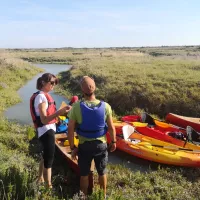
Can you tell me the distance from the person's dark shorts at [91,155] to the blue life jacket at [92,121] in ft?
0.45

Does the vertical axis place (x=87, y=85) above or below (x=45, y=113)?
above

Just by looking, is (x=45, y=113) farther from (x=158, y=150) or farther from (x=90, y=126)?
(x=158, y=150)

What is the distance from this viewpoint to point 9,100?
47.5ft

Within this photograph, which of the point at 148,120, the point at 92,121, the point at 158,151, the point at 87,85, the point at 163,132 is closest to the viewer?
the point at 87,85

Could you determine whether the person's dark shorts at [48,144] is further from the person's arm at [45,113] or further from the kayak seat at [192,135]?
the kayak seat at [192,135]

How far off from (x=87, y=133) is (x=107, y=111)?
45 centimetres

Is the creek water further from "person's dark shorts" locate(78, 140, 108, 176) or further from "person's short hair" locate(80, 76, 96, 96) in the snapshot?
"person's short hair" locate(80, 76, 96, 96)

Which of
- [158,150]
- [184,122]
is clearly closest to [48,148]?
[158,150]

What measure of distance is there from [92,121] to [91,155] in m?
0.54

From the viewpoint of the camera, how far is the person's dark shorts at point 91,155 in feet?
13.8

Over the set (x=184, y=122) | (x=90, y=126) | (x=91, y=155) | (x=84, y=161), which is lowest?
(x=184, y=122)

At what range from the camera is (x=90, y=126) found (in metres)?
4.12

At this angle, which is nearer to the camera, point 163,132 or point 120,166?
point 120,166

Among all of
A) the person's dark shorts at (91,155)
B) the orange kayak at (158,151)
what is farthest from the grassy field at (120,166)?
the person's dark shorts at (91,155)
